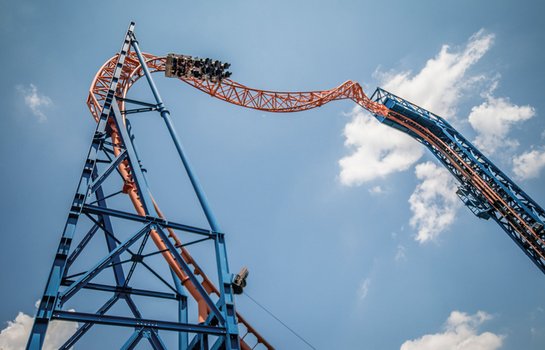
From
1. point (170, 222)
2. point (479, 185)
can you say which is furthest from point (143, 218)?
point (479, 185)

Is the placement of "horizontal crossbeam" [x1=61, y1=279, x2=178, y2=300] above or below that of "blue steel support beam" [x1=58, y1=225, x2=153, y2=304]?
above

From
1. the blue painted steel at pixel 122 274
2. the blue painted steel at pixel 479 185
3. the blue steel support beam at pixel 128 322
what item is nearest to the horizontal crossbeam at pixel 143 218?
the blue painted steel at pixel 122 274

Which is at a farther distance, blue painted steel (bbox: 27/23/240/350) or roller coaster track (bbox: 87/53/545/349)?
roller coaster track (bbox: 87/53/545/349)

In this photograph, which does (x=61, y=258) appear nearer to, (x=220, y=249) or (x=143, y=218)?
(x=143, y=218)

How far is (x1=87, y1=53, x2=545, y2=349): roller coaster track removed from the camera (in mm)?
13828

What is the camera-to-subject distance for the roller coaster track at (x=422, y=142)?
1383cm

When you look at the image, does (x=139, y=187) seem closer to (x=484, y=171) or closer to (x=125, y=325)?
(x=125, y=325)

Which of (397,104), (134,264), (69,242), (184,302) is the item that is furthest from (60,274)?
(397,104)

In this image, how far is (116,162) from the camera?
29.5ft

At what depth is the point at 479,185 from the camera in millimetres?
20297

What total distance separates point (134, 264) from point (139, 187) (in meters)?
2.40

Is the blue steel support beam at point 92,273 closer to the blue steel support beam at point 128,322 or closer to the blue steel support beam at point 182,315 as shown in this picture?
the blue steel support beam at point 128,322

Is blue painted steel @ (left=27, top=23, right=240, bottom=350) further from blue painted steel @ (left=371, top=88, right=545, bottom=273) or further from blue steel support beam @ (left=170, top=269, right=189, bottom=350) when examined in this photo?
blue painted steel @ (left=371, top=88, right=545, bottom=273)

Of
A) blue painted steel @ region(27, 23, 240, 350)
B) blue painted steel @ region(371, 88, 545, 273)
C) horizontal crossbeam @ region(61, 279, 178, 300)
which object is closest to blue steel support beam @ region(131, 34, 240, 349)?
blue painted steel @ region(27, 23, 240, 350)
